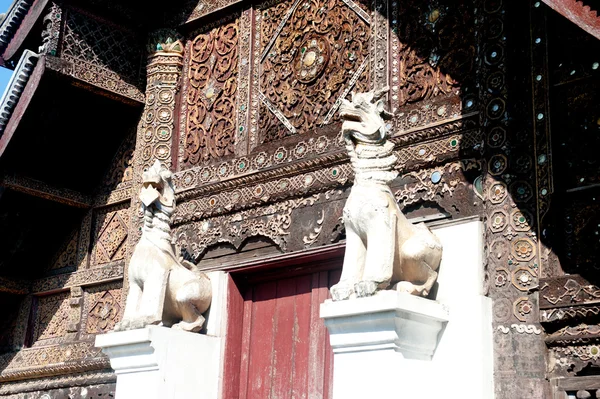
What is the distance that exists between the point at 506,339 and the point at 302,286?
69.2 inches

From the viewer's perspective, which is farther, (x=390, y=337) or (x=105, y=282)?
(x=105, y=282)

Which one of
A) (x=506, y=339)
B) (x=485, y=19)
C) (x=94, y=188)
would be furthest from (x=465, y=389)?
(x=94, y=188)

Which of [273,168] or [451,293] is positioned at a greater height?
[273,168]

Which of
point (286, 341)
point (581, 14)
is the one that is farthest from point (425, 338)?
point (581, 14)

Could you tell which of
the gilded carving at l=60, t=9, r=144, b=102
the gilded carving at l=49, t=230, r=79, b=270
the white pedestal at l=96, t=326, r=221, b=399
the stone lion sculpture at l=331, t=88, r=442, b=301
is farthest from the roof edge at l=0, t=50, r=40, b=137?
the stone lion sculpture at l=331, t=88, r=442, b=301

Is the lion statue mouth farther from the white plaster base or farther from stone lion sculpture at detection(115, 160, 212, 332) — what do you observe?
the white plaster base

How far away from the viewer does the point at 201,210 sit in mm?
7363

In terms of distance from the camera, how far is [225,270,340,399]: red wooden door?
6.43 m

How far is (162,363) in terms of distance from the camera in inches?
252

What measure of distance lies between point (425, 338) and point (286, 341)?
1.53 m

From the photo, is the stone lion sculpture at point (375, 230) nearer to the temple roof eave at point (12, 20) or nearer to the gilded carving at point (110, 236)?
the gilded carving at point (110, 236)

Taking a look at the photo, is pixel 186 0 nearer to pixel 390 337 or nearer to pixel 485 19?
pixel 485 19

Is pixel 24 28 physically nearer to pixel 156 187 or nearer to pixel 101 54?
pixel 101 54

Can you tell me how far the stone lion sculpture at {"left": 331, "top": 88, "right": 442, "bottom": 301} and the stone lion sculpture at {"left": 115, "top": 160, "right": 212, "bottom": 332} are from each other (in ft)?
5.40
